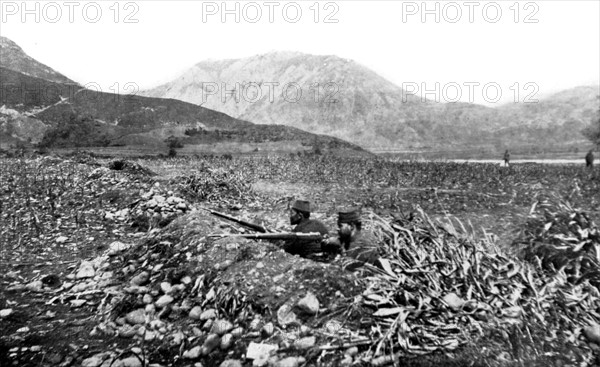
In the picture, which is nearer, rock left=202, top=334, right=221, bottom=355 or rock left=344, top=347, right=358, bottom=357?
rock left=344, top=347, right=358, bottom=357

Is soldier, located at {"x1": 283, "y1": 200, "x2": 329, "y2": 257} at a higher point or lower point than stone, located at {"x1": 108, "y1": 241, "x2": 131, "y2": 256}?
higher

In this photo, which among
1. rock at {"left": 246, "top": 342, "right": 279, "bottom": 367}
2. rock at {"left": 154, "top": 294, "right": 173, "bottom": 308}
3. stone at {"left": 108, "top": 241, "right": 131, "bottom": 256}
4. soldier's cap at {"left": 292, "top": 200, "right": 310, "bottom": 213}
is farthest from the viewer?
stone at {"left": 108, "top": 241, "right": 131, "bottom": 256}

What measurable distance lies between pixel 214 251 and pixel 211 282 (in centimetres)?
A: 52

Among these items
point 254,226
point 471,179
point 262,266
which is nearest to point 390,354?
point 262,266

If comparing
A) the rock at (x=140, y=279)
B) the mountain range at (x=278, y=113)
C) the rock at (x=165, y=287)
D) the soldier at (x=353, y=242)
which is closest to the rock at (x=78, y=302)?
the rock at (x=140, y=279)

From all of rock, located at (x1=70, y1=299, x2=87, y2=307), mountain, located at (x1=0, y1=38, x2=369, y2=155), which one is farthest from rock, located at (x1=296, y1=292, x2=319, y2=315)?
mountain, located at (x1=0, y1=38, x2=369, y2=155)

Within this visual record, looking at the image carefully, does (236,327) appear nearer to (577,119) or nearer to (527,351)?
(527,351)

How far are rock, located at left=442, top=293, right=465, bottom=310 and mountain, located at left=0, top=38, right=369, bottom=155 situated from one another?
115ft

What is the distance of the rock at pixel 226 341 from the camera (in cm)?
349

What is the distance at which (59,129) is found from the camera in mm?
41375

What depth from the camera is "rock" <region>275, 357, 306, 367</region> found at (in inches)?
123

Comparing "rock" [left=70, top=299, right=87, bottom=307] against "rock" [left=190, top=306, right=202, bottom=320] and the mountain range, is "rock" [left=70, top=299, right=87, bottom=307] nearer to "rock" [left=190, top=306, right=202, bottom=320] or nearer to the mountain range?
"rock" [left=190, top=306, right=202, bottom=320]

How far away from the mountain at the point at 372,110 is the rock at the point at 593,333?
63.7 meters

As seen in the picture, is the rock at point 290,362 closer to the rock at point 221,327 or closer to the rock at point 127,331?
the rock at point 221,327
